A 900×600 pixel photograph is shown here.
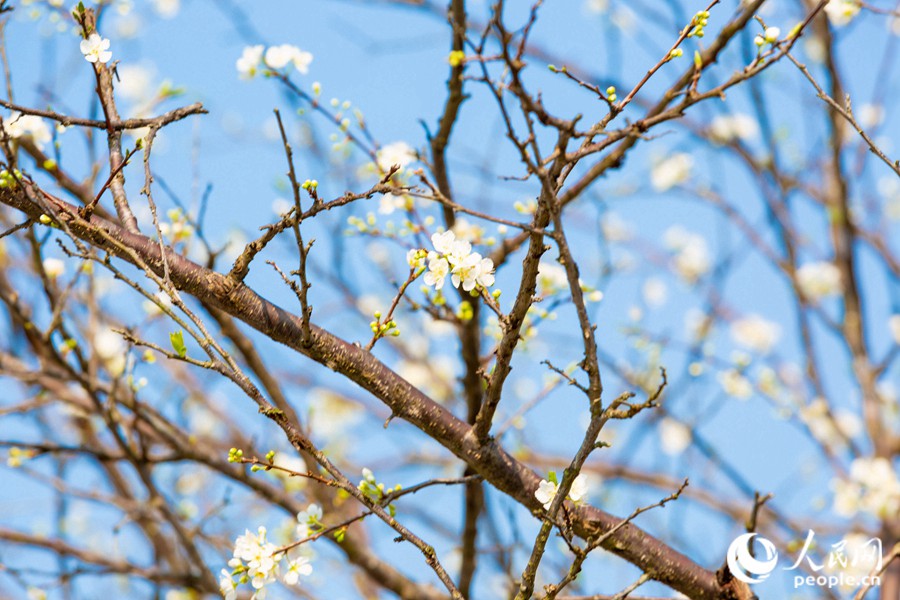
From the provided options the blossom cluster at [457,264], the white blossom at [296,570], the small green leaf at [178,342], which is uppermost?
the blossom cluster at [457,264]

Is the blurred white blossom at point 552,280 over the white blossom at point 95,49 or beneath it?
over

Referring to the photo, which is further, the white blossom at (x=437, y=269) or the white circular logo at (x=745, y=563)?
the white circular logo at (x=745, y=563)

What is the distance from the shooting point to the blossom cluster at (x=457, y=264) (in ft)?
5.86

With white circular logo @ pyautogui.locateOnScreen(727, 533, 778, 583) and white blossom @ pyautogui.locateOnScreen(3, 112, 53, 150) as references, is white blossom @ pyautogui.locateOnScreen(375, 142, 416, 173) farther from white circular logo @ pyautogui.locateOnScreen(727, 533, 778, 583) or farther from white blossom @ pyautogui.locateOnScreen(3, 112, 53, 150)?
white circular logo @ pyautogui.locateOnScreen(727, 533, 778, 583)

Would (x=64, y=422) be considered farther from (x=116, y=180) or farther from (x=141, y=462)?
(x=116, y=180)

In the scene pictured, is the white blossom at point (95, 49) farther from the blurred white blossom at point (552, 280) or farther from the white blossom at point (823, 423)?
the white blossom at point (823, 423)

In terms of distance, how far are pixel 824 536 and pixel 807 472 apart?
918 millimetres

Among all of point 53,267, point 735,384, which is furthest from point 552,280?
point 735,384

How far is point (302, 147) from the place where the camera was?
4.58 metres

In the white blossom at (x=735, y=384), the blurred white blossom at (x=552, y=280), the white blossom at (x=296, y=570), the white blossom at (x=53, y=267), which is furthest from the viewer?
the white blossom at (x=735, y=384)

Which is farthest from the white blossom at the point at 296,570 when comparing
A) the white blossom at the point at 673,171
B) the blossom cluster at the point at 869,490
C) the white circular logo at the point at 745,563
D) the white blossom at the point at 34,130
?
the white blossom at the point at 673,171

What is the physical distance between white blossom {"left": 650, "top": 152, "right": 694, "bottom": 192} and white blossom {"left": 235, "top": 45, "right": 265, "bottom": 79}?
3604mm

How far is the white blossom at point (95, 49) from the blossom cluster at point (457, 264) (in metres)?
0.80

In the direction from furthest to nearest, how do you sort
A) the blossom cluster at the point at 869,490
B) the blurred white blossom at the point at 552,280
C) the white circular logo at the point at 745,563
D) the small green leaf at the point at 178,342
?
1. the blossom cluster at the point at 869,490
2. the blurred white blossom at the point at 552,280
3. the white circular logo at the point at 745,563
4. the small green leaf at the point at 178,342
